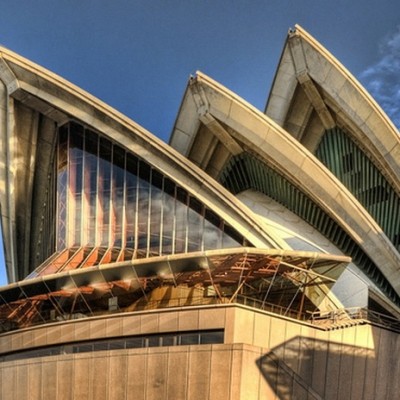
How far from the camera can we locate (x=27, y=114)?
31203 millimetres

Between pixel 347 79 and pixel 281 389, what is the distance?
15.8 meters

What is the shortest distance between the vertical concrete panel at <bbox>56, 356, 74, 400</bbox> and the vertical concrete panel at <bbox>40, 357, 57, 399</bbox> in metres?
0.21

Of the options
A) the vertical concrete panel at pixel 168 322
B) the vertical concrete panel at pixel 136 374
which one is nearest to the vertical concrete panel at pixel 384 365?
the vertical concrete panel at pixel 168 322

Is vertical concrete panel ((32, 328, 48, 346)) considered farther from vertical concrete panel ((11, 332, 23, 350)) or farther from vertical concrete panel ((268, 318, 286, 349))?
vertical concrete panel ((268, 318, 286, 349))

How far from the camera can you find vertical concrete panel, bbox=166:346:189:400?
18047 millimetres

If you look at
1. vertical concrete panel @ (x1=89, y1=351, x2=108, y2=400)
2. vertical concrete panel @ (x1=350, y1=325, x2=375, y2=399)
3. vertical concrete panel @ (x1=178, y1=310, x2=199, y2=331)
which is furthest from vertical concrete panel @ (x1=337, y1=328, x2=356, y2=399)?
vertical concrete panel @ (x1=89, y1=351, x2=108, y2=400)

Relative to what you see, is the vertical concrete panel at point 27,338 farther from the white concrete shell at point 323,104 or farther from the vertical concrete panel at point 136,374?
the white concrete shell at point 323,104

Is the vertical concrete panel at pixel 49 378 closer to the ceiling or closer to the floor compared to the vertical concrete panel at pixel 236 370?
closer to the floor

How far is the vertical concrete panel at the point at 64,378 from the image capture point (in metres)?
19.8

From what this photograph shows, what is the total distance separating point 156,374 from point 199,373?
161 cm

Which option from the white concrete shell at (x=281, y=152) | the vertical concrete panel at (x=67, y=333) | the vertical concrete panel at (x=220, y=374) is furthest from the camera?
the white concrete shell at (x=281, y=152)

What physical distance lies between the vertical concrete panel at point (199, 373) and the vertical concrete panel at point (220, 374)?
17 centimetres

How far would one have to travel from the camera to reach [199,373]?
17953 millimetres

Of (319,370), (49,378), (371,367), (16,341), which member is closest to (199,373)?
(319,370)
